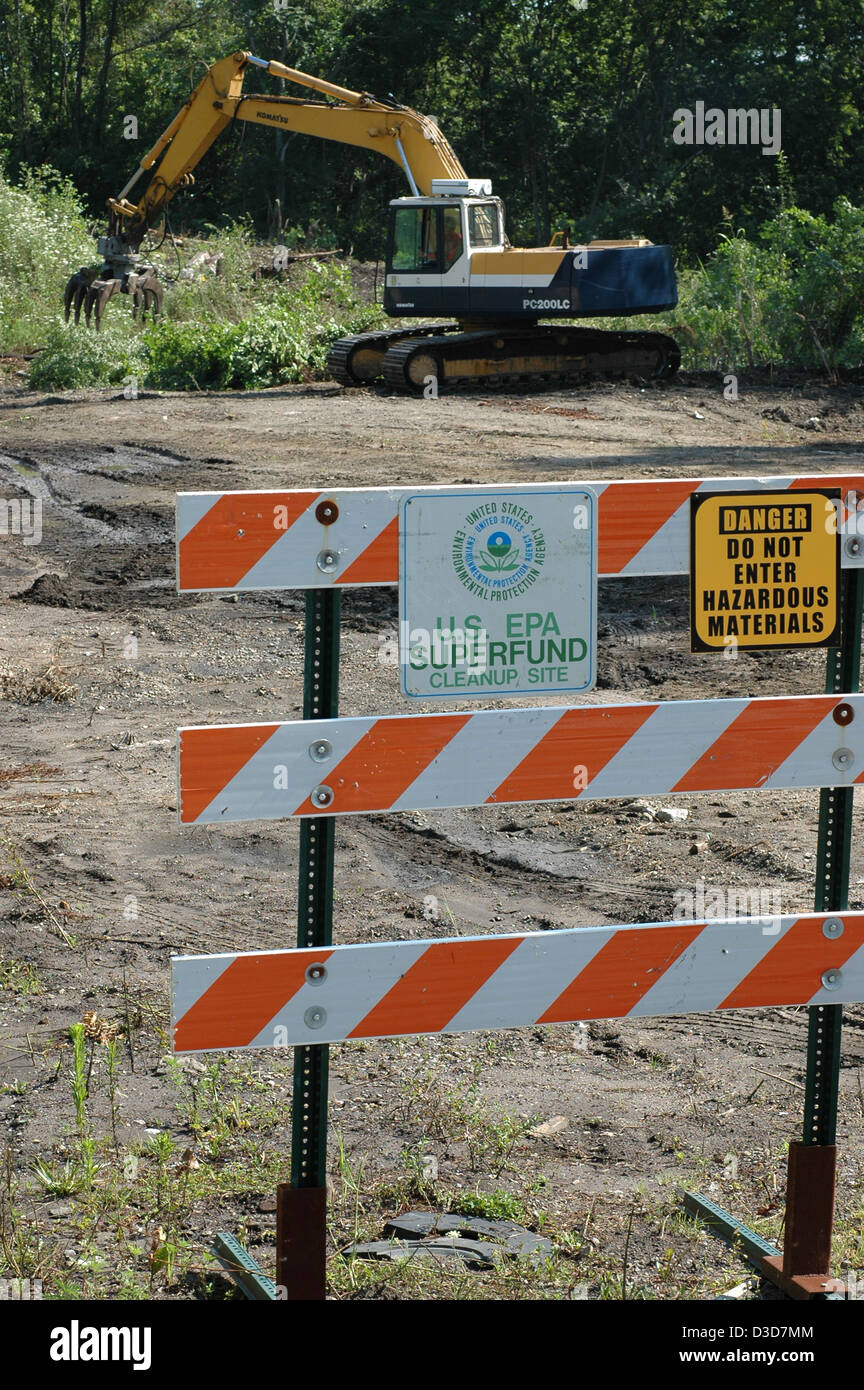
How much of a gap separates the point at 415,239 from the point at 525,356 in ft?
8.08

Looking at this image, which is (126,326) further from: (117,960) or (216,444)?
(117,960)

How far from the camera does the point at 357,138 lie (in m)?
24.1

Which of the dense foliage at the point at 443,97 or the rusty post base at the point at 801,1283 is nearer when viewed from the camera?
the rusty post base at the point at 801,1283

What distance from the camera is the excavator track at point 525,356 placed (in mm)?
21953

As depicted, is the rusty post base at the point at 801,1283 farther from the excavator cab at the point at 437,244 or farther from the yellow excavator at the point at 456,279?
the excavator cab at the point at 437,244

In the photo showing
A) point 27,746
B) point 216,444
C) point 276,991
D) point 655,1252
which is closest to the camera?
point 276,991

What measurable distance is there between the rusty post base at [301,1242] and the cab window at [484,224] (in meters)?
20.5

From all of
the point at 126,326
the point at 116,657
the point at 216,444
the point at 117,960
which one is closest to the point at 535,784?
the point at 117,960

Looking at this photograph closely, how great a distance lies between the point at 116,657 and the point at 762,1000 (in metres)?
6.95

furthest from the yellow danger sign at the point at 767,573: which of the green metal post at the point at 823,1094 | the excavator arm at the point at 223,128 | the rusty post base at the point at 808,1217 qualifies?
the excavator arm at the point at 223,128

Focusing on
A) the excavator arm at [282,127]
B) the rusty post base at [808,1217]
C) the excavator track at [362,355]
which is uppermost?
the excavator arm at [282,127]

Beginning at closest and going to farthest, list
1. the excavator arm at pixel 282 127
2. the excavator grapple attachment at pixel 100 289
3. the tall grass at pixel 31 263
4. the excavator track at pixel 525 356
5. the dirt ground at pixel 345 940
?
the dirt ground at pixel 345 940, the excavator track at pixel 525 356, the excavator arm at pixel 282 127, the excavator grapple attachment at pixel 100 289, the tall grass at pixel 31 263

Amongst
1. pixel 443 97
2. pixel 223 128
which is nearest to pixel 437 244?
pixel 223 128

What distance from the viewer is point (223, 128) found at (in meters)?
24.8
